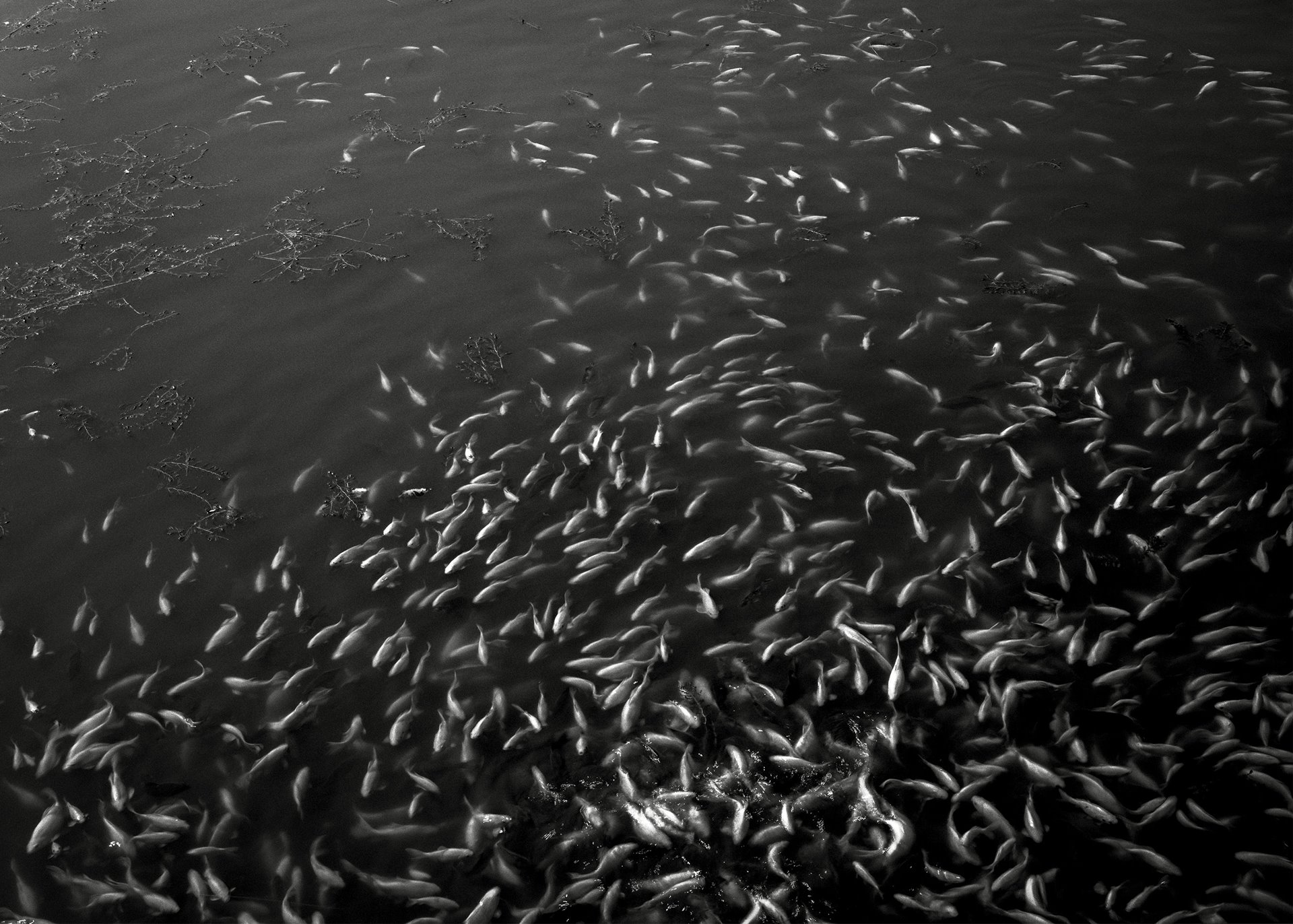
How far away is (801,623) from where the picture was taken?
579 cm

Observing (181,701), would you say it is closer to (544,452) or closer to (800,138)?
(544,452)

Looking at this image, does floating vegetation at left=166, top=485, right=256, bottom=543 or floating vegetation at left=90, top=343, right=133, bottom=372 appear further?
floating vegetation at left=90, top=343, right=133, bottom=372

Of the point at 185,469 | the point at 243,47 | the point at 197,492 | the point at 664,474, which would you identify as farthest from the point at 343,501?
the point at 243,47

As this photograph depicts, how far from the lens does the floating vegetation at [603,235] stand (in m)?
8.59

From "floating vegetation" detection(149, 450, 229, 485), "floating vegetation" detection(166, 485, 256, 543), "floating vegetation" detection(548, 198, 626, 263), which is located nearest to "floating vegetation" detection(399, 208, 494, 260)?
"floating vegetation" detection(548, 198, 626, 263)

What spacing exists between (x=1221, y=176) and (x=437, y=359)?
8.13 metres

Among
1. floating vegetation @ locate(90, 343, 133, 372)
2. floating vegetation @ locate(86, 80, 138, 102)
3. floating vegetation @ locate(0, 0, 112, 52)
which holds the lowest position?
floating vegetation @ locate(90, 343, 133, 372)

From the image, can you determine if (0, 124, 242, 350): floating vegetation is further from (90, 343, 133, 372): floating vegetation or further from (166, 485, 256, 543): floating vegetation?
(166, 485, 256, 543): floating vegetation

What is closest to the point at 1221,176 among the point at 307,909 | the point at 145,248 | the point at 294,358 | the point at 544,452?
the point at 544,452

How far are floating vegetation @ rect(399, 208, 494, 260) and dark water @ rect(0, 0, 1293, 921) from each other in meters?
0.04

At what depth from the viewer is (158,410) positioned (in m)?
7.67

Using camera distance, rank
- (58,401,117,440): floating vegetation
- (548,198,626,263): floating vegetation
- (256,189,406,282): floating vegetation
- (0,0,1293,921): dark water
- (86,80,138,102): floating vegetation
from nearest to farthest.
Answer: (0,0,1293,921): dark water, (58,401,117,440): floating vegetation, (548,198,626,263): floating vegetation, (256,189,406,282): floating vegetation, (86,80,138,102): floating vegetation

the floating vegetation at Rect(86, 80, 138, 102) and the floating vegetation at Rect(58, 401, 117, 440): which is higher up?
the floating vegetation at Rect(86, 80, 138, 102)

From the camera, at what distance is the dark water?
491 centimetres
